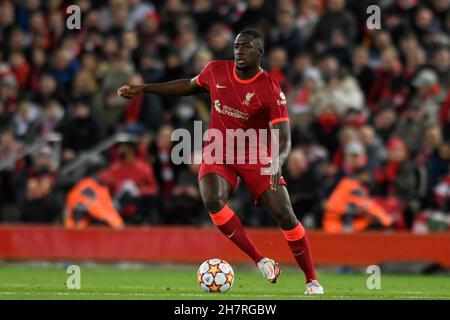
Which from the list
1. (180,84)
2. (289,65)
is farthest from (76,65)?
(180,84)

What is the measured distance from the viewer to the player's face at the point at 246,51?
39.0ft

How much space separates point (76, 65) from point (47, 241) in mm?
4310

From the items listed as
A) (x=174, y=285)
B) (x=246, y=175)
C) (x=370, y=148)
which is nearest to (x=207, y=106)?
(x=370, y=148)

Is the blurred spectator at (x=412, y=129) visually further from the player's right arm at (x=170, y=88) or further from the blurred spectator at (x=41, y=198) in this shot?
the player's right arm at (x=170, y=88)

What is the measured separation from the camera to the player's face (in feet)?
39.0

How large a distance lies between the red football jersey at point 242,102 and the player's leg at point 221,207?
273mm

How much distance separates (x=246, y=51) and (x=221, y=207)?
1.53m

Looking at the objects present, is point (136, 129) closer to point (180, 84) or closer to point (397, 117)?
point (397, 117)

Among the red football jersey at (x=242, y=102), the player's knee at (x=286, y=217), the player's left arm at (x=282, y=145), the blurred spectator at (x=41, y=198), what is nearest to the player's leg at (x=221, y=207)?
the red football jersey at (x=242, y=102)

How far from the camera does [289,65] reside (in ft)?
66.7

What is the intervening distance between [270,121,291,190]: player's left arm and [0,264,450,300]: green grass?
1.10 meters

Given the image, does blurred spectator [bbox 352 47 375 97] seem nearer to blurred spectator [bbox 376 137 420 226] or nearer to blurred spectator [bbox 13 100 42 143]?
blurred spectator [bbox 376 137 420 226]

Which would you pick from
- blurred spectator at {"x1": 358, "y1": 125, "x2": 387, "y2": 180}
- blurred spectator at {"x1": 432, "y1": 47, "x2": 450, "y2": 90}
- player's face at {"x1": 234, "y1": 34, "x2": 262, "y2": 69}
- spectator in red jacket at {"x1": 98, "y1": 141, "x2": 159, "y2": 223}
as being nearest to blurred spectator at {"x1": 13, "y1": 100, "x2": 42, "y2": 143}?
spectator in red jacket at {"x1": 98, "y1": 141, "x2": 159, "y2": 223}

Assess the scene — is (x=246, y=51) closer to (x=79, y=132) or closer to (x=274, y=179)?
(x=274, y=179)
